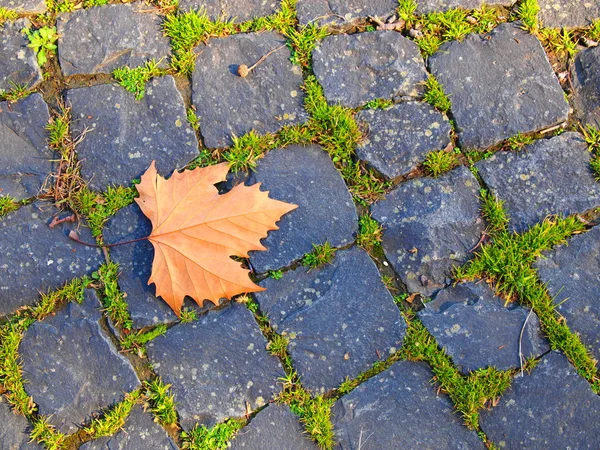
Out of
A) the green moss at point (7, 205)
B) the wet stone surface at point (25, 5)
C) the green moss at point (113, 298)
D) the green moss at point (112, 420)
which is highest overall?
the wet stone surface at point (25, 5)

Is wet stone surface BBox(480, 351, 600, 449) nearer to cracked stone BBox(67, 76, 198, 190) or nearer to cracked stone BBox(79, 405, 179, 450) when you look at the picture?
cracked stone BBox(79, 405, 179, 450)

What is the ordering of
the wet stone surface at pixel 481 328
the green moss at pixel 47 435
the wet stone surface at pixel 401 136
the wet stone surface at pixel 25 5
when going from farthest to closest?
the wet stone surface at pixel 25 5 < the wet stone surface at pixel 401 136 < the wet stone surface at pixel 481 328 < the green moss at pixel 47 435

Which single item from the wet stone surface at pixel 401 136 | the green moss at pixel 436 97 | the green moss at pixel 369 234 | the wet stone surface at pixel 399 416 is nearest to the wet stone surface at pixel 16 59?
the wet stone surface at pixel 401 136

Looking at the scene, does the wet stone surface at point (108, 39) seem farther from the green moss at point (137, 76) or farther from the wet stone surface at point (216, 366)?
the wet stone surface at point (216, 366)

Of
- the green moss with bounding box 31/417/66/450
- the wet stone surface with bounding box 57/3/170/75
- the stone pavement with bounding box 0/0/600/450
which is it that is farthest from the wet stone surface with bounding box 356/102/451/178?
the green moss with bounding box 31/417/66/450

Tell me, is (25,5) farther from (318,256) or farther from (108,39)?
(318,256)

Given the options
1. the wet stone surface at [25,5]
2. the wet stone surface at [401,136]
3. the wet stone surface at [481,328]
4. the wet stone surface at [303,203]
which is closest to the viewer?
the wet stone surface at [481,328]

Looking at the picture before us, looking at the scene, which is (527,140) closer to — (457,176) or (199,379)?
(457,176)

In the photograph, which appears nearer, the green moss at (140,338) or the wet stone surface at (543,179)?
the green moss at (140,338)
